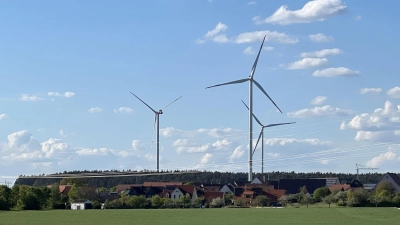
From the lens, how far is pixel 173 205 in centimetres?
13262

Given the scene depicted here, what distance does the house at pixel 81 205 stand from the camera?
126 metres

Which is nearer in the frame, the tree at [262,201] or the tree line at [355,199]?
the tree line at [355,199]

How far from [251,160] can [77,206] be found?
107ft

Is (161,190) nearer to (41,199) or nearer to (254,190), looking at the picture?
(254,190)

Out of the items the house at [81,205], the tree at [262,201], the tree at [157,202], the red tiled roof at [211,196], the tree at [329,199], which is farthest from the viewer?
the red tiled roof at [211,196]

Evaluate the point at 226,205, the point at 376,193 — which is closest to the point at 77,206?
the point at 226,205

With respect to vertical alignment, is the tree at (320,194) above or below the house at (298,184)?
below

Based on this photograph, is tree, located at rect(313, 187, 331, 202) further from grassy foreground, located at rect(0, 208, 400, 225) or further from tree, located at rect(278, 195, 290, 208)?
grassy foreground, located at rect(0, 208, 400, 225)

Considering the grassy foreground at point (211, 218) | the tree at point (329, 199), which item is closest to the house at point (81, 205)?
the tree at point (329, 199)

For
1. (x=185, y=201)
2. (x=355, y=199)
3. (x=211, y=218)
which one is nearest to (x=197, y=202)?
(x=185, y=201)

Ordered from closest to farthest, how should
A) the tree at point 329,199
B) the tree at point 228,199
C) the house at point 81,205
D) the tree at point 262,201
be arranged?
1. the house at point 81,205
2. the tree at point 329,199
3. the tree at point 262,201
4. the tree at point 228,199

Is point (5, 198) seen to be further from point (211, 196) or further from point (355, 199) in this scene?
point (355, 199)

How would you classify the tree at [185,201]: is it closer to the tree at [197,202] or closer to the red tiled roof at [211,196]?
the tree at [197,202]

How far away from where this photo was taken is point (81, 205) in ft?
415
